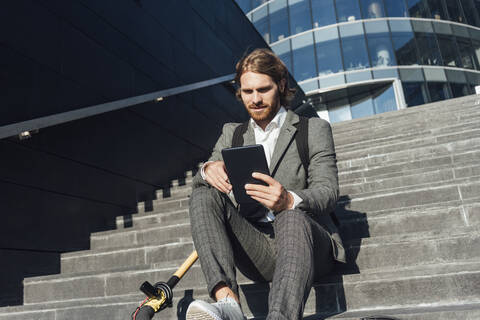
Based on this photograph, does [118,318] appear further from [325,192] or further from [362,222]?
[362,222]

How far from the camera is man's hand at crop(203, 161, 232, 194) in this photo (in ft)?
5.80

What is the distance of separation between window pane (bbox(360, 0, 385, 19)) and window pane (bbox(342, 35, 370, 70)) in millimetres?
1275

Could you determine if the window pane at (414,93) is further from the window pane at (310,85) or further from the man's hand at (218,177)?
the man's hand at (218,177)

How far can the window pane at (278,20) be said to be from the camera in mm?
20531

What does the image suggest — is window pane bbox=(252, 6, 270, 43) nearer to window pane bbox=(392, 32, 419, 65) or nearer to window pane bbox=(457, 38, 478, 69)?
window pane bbox=(392, 32, 419, 65)

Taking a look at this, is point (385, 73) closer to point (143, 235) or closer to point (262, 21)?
point (262, 21)

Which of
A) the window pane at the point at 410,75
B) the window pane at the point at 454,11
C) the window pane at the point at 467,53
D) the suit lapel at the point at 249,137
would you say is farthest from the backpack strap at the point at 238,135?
the window pane at the point at 454,11

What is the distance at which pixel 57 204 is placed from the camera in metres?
3.92

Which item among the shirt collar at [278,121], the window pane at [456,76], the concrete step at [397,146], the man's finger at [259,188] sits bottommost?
the man's finger at [259,188]

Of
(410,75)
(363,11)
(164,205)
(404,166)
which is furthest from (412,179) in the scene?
(363,11)

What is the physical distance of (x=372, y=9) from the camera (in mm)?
19047

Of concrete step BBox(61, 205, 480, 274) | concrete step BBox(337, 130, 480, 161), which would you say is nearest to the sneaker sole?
concrete step BBox(61, 205, 480, 274)

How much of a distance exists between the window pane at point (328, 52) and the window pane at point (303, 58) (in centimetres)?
34

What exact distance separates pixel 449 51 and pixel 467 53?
116 centimetres
